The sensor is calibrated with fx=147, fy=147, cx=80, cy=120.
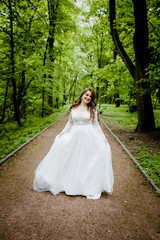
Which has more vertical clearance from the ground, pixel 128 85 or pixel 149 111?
pixel 128 85

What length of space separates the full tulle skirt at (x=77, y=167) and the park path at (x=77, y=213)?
7.7 inches

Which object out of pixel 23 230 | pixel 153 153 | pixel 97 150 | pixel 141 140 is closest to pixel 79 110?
pixel 97 150

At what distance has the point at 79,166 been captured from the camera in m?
3.41

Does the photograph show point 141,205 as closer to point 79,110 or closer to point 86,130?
point 86,130

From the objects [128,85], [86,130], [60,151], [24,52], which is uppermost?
[24,52]

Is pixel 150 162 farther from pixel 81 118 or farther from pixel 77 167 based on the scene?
pixel 81 118

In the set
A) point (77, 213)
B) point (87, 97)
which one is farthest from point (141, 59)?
point (77, 213)

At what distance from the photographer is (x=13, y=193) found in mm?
3385

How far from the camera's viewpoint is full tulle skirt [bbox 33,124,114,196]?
3289mm

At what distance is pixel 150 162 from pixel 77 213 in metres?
3.28

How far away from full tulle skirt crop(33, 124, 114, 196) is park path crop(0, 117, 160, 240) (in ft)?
0.64

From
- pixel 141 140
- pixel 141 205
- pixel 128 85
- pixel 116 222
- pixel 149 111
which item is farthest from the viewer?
pixel 128 85

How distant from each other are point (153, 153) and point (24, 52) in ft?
31.5

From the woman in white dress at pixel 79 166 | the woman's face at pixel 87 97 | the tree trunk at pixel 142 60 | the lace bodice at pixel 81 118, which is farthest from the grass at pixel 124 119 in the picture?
the woman in white dress at pixel 79 166
